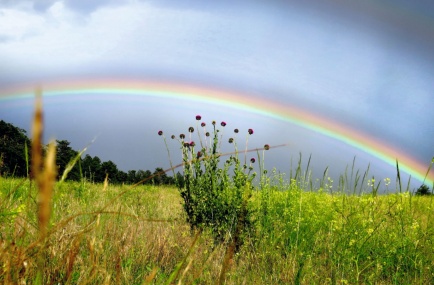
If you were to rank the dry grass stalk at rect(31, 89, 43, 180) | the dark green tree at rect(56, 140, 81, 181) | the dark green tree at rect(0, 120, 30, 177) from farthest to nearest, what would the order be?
the dark green tree at rect(0, 120, 30, 177) < the dark green tree at rect(56, 140, 81, 181) < the dry grass stalk at rect(31, 89, 43, 180)

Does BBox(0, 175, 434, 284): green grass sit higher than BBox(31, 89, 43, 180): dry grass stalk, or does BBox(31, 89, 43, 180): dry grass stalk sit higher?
BBox(31, 89, 43, 180): dry grass stalk

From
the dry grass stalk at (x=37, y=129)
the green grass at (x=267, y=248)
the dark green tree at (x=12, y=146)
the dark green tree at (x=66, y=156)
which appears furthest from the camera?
the dark green tree at (x=12, y=146)

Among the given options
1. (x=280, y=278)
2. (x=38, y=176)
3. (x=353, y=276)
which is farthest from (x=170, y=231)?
(x=38, y=176)

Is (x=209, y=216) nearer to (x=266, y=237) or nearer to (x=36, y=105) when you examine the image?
(x=266, y=237)

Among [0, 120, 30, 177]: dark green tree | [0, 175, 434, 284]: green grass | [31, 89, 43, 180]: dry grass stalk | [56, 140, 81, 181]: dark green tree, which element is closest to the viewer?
[31, 89, 43, 180]: dry grass stalk

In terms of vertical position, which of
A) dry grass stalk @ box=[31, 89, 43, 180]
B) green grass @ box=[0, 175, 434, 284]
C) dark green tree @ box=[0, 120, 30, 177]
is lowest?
dark green tree @ box=[0, 120, 30, 177]

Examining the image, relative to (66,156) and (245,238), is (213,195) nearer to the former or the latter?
(245,238)

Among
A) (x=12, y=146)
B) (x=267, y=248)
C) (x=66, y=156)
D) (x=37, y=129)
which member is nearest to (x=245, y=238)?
(x=267, y=248)

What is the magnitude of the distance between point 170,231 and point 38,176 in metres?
3.89

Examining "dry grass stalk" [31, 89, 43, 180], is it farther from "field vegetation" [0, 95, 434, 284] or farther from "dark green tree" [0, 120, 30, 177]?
"dark green tree" [0, 120, 30, 177]

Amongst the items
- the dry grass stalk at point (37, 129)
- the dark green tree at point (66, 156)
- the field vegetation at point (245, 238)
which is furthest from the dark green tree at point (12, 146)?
the dry grass stalk at point (37, 129)

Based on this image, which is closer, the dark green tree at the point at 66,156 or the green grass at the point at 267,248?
the dark green tree at the point at 66,156

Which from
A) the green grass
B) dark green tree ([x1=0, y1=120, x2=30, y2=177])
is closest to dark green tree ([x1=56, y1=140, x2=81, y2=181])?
the green grass

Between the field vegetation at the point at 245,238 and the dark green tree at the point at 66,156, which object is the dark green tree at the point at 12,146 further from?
the field vegetation at the point at 245,238
